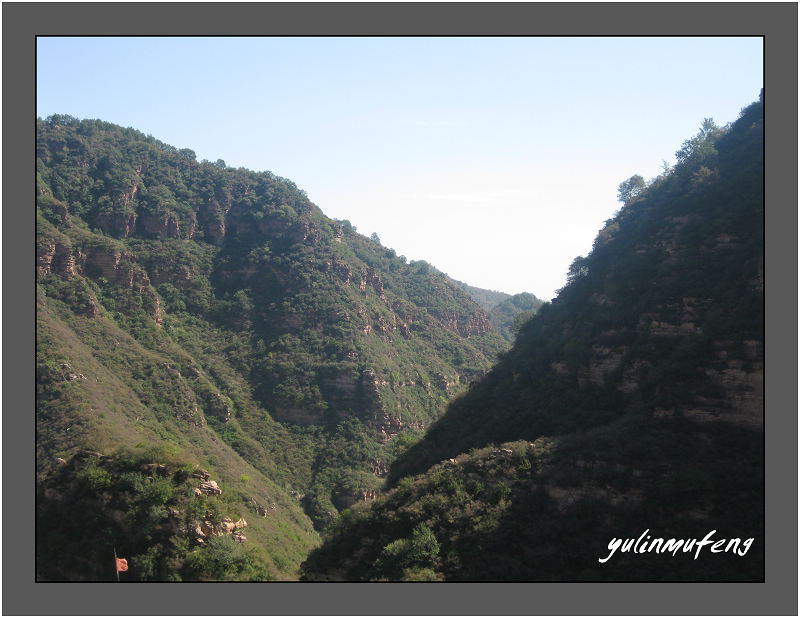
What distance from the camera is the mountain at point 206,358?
3388 centimetres

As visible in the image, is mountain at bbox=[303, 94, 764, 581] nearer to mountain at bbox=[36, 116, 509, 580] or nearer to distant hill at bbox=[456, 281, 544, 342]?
mountain at bbox=[36, 116, 509, 580]

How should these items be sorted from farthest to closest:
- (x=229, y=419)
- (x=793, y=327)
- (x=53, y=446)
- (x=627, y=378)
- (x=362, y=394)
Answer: (x=362, y=394)
(x=229, y=419)
(x=53, y=446)
(x=627, y=378)
(x=793, y=327)

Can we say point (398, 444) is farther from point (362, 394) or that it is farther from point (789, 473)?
point (789, 473)

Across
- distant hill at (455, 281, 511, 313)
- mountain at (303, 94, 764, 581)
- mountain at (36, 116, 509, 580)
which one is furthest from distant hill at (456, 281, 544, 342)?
mountain at (303, 94, 764, 581)

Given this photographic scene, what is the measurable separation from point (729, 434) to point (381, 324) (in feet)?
201

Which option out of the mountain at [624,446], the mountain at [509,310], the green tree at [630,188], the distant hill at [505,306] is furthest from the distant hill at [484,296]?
the mountain at [624,446]

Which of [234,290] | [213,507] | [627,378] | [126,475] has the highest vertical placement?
[234,290]

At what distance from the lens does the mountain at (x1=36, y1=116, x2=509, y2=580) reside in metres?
33.9

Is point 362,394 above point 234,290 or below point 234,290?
below

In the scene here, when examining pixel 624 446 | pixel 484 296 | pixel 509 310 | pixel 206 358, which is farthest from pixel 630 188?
pixel 484 296

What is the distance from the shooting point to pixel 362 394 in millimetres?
69125

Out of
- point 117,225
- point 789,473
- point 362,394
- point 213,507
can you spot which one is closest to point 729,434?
point 789,473

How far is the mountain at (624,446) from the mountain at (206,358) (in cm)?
1104

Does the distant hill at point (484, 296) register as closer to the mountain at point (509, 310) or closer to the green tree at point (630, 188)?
the mountain at point (509, 310)
